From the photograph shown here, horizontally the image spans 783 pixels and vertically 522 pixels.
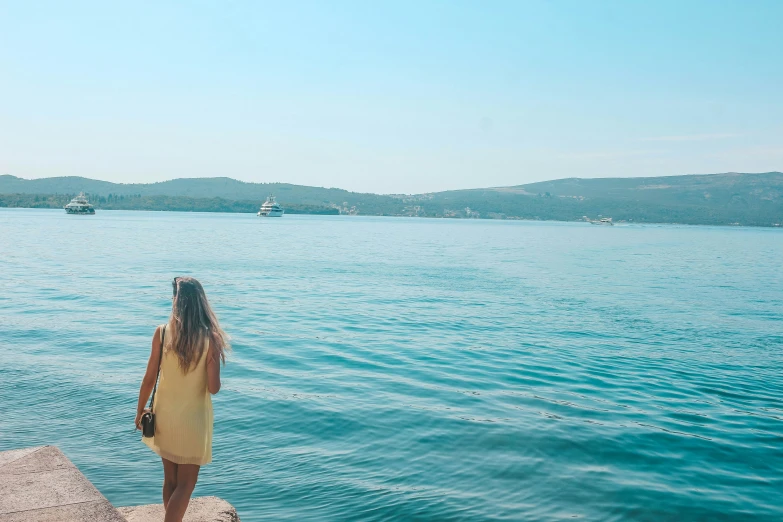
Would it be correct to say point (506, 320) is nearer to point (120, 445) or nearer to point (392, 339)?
point (392, 339)

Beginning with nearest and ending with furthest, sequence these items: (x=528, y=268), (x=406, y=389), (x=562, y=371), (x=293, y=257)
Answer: (x=406, y=389) → (x=562, y=371) → (x=528, y=268) → (x=293, y=257)

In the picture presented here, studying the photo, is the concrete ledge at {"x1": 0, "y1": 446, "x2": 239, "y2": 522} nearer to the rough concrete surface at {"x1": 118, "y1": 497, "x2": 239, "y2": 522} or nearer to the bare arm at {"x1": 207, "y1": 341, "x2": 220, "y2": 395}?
the rough concrete surface at {"x1": 118, "y1": 497, "x2": 239, "y2": 522}

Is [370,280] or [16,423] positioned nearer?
A: [16,423]

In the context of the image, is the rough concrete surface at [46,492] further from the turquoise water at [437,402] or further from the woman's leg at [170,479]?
the turquoise water at [437,402]

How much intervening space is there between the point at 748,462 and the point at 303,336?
42.3 feet

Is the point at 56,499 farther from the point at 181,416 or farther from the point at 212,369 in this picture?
the point at 212,369

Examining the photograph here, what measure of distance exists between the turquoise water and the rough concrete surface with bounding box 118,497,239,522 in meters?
1.29

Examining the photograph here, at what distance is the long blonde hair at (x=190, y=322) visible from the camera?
5547mm

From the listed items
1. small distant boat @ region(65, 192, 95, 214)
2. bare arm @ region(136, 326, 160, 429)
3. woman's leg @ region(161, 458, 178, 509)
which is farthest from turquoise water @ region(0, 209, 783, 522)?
small distant boat @ region(65, 192, 95, 214)

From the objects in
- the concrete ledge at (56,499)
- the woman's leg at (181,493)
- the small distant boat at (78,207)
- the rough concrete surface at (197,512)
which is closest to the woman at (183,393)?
the woman's leg at (181,493)

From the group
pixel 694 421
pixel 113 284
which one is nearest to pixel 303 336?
pixel 694 421

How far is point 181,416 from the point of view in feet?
19.1

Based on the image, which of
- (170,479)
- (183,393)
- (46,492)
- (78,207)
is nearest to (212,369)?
(183,393)

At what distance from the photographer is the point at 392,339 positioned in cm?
2005
